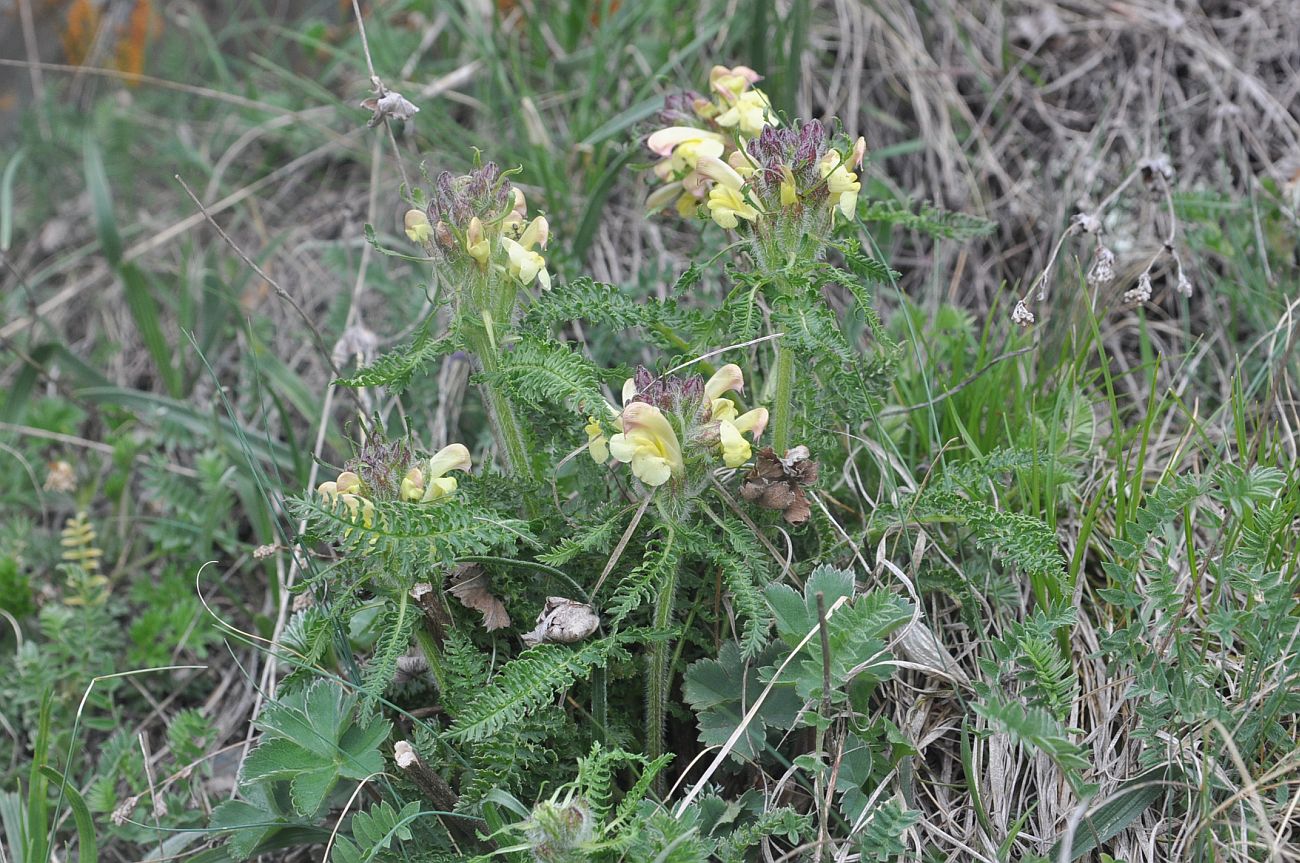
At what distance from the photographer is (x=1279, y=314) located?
93.7 inches

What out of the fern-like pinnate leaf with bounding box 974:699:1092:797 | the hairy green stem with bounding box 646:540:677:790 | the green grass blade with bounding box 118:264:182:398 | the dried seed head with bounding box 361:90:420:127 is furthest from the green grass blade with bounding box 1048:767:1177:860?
the green grass blade with bounding box 118:264:182:398

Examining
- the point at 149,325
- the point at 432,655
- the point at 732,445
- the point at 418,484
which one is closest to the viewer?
the point at 732,445

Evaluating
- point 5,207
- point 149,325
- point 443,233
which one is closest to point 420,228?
point 443,233

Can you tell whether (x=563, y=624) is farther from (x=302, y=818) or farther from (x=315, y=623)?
(x=302, y=818)

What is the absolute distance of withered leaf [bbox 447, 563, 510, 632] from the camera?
68.5 inches

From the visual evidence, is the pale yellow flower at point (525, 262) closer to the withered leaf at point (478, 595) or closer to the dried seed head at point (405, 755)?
the withered leaf at point (478, 595)

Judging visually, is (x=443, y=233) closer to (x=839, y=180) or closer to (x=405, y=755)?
(x=839, y=180)

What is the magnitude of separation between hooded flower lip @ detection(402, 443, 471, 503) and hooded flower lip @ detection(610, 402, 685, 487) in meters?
0.29

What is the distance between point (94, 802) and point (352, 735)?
2.42ft

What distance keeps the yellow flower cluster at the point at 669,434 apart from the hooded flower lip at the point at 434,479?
0.23 meters

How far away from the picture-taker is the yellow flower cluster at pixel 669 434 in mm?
1517

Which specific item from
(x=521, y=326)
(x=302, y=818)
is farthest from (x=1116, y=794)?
(x=302, y=818)

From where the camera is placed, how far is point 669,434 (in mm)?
1542

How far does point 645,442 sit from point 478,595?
17.6 inches
